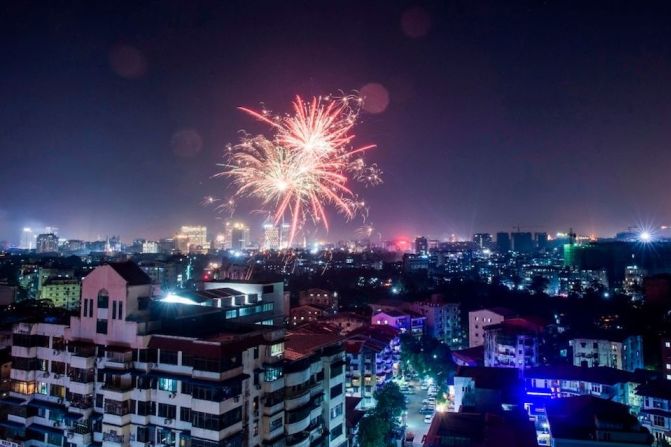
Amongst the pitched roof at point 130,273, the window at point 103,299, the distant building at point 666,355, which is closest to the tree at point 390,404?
the pitched roof at point 130,273

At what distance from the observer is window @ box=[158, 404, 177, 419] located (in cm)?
981

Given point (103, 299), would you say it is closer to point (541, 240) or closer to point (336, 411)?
point (336, 411)

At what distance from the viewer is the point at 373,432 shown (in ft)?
46.6

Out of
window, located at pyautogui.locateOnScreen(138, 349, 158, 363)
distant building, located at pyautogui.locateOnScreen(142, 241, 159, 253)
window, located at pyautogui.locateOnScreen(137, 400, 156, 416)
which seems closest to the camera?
window, located at pyautogui.locateOnScreen(137, 400, 156, 416)

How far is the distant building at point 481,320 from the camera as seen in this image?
98.3 feet

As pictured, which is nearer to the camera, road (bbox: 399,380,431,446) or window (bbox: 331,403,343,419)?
window (bbox: 331,403,343,419)

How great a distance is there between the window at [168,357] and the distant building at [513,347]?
17.7 meters

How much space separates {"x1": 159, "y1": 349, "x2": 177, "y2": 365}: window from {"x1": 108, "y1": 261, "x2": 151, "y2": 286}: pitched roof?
180cm

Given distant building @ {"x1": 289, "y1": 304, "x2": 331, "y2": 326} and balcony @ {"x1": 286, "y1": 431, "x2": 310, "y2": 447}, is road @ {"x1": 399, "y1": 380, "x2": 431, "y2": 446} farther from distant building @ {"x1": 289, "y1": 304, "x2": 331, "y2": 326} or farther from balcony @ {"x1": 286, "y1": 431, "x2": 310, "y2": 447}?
distant building @ {"x1": 289, "y1": 304, "x2": 331, "y2": 326}

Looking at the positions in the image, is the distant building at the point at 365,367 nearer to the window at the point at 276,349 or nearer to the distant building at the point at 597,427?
the distant building at the point at 597,427

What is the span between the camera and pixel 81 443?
1066cm

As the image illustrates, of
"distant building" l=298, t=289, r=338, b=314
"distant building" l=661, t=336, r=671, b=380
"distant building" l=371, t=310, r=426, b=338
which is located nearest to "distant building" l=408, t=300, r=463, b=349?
"distant building" l=371, t=310, r=426, b=338

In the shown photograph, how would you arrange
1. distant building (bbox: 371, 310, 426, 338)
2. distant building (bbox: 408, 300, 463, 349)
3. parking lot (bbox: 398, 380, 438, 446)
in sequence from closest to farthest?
parking lot (bbox: 398, 380, 438, 446)
distant building (bbox: 371, 310, 426, 338)
distant building (bbox: 408, 300, 463, 349)

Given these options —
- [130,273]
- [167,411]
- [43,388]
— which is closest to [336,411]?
[167,411]
